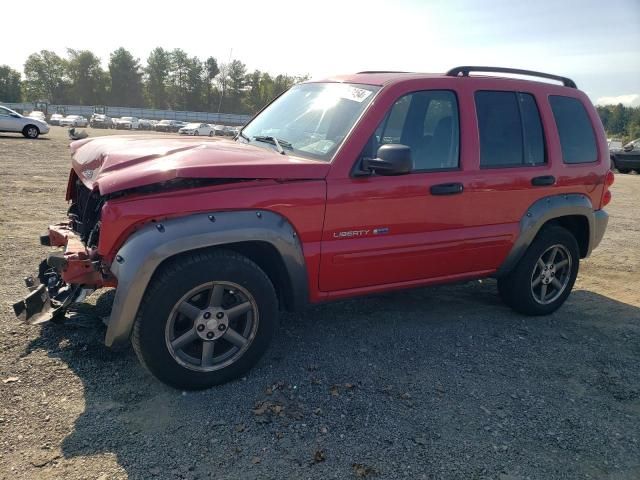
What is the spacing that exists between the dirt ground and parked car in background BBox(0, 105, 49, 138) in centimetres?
2117

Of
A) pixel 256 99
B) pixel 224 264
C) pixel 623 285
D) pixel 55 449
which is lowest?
pixel 55 449

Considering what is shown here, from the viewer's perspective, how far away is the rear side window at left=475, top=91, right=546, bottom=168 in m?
4.03

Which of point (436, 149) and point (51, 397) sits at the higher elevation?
point (436, 149)

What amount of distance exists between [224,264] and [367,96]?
5.25ft

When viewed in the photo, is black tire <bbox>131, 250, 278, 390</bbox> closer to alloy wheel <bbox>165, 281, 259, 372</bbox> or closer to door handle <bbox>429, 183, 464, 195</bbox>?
alloy wheel <bbox>165, 281, 259, 372</bbox>

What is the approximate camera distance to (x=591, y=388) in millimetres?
3551

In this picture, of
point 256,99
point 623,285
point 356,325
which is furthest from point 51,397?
point 256,99

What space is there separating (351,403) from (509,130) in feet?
8.43

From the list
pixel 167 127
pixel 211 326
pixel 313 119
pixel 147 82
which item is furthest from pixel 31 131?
pixel 147 82

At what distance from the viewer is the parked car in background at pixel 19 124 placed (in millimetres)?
22125

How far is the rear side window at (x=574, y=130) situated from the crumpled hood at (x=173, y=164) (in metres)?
2.47

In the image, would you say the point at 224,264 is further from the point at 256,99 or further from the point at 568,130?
the point at 256,99

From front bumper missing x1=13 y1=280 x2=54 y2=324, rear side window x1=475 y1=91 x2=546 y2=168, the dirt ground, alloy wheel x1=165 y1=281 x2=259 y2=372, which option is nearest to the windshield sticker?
rear side window x1=475 y1=91 x2=546 y2=168

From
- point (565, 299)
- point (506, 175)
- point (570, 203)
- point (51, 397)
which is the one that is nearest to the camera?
point (51, 397)
